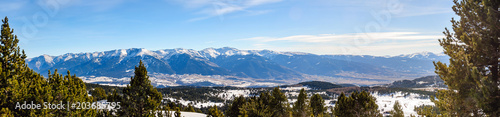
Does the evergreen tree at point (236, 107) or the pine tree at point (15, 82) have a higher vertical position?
the pine tree at point (15, 82)

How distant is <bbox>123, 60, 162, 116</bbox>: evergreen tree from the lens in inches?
790

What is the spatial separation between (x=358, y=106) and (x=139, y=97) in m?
28.2

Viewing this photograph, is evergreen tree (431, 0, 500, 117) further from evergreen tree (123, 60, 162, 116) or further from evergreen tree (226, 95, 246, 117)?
evergreen tree (226, 95, 246, 117)

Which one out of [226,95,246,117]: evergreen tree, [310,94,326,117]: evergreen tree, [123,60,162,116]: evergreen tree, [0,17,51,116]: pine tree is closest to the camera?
[0,17,51,116]: pine tree

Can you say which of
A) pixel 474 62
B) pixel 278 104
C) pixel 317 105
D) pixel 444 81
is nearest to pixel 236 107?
pixel 278 104

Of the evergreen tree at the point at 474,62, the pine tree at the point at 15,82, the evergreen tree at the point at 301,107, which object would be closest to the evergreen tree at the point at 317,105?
the evergreen tree at the point at 301,107

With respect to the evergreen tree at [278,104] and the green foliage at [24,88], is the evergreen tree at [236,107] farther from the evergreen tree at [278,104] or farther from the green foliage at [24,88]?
the green foliage at [24,88]

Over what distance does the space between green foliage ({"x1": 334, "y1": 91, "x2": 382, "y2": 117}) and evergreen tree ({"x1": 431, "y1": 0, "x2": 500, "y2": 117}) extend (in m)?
22.2

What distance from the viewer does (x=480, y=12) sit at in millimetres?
10594

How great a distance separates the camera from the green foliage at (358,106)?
33625 mm

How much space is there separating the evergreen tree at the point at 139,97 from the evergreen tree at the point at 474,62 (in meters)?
19.4

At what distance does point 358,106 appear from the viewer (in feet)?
114

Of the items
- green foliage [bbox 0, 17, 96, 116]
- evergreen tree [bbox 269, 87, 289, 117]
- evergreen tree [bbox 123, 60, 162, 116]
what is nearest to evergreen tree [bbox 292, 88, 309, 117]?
evergreen tree [bbox 269, 87, 289, 117]

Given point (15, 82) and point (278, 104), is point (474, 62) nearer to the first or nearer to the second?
point (15, 82)
